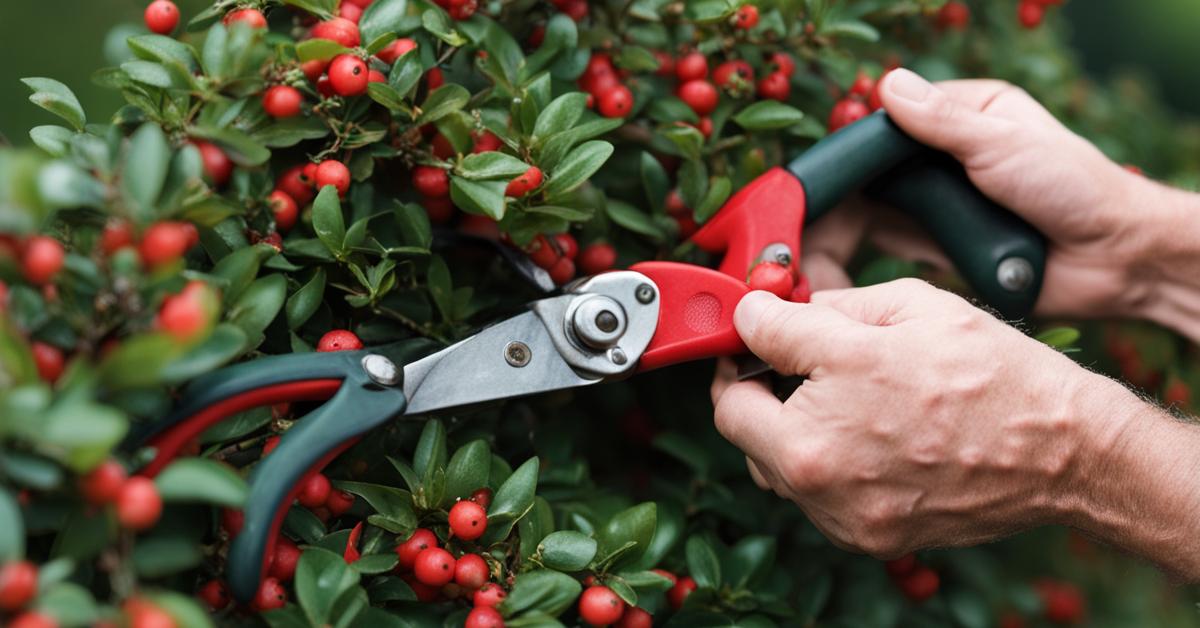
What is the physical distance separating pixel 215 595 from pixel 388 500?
0.75 ft

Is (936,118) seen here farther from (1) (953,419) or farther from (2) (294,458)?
(2) (294,458)

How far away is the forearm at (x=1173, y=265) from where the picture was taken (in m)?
1.72

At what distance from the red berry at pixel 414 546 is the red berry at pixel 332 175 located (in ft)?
1.52

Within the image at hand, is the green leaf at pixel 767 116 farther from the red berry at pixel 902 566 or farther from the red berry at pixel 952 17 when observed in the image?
the red berry at pixel 902 566

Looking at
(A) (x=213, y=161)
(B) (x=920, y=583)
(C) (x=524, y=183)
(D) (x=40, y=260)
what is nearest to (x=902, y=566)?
(B) (x=920, y=583)

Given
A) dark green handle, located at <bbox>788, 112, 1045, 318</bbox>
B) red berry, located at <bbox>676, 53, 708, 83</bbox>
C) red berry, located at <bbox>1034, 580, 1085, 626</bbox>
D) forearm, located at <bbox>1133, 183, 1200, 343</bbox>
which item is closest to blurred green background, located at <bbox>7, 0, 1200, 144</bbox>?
red berry, located at <bbox>676, 53, 708, 83</bbox>

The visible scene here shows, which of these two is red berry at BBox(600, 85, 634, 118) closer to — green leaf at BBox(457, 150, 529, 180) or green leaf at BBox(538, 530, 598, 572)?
green leaf at BBox(457, 150, 529, 180)

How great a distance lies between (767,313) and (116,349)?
2.59 feet

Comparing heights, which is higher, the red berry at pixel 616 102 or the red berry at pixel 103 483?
the red berry at pixel 616 102

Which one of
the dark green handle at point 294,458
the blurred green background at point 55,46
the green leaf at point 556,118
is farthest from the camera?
the blurred green background at point 55,46

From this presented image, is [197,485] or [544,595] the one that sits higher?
[197,485]

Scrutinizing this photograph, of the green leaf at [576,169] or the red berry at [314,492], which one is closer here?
the red berry at [314,492]

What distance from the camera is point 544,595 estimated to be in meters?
1.20

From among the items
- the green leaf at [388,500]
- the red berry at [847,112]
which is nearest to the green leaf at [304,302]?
the green leaf at [388,500]
